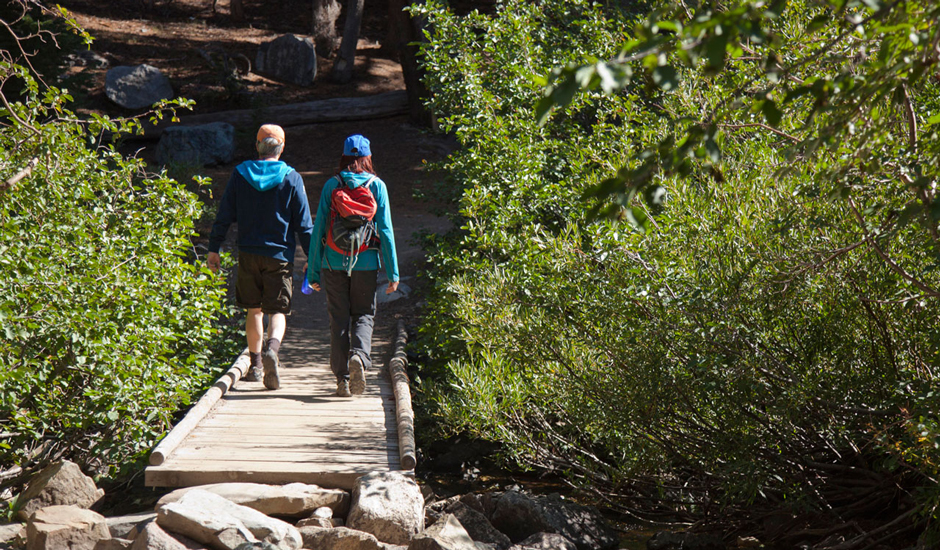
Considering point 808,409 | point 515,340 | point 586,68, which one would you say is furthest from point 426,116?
point 586,68

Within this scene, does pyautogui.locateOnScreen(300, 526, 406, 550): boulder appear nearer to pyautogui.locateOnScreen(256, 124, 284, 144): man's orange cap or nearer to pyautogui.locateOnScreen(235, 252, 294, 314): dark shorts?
pyautogui.locateOnScreen(235, 252, 294, 314): dark shorts

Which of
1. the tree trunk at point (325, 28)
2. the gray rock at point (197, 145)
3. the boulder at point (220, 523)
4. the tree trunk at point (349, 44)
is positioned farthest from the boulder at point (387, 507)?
the tree trunk at point (325, 28)

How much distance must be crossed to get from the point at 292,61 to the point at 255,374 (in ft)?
54.7

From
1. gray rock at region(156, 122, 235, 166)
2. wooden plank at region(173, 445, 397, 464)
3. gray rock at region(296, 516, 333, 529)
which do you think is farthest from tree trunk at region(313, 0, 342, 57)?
gray rock at region(296, 516, 333, 529)

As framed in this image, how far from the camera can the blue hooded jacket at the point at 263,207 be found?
612 cm

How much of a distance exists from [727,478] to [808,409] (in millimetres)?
584

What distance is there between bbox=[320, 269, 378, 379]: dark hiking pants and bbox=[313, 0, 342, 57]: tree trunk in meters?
18.6

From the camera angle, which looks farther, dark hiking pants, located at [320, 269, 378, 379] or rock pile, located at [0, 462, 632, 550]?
dark hiking pants, located at [320, 269, 378, 379]

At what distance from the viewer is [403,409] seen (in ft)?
19.2

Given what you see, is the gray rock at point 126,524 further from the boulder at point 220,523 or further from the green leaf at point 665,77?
the green leaf at point 665,77

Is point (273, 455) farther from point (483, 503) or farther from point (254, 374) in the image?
point (254, 374)

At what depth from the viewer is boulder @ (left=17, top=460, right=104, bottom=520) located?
5.05 meters

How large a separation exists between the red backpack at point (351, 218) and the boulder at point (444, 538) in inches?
91.7

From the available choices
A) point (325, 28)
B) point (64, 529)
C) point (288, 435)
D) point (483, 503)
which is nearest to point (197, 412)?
point (288, 435)
